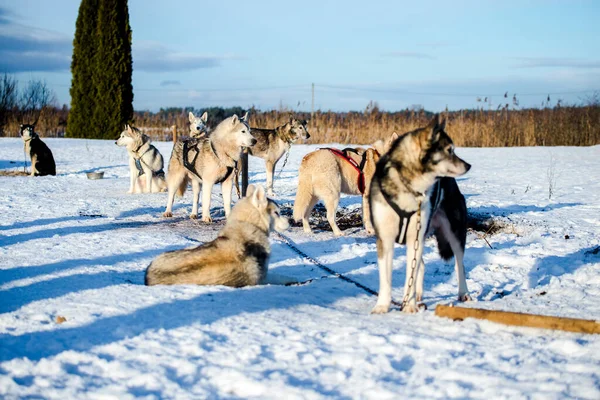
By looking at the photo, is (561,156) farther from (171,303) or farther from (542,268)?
(171,303)

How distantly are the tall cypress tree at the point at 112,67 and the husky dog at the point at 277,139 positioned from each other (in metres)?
14.7

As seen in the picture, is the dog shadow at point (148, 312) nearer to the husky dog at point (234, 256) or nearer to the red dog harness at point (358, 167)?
the husky dog at point (234, 256)

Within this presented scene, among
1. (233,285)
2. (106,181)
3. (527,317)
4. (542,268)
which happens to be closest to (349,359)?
(527,317)

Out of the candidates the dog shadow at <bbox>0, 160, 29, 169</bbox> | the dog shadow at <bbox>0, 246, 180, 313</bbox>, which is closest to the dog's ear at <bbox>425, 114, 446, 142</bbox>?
the dog shadow at <bbox>0, 246, 180, 313</bbox>

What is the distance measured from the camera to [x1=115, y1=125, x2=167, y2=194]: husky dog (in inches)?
499

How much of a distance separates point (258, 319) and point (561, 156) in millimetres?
18865

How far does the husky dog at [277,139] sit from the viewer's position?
1476 centimetres

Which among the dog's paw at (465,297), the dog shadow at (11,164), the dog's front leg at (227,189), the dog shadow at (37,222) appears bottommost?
the dog's paw at (465,297)

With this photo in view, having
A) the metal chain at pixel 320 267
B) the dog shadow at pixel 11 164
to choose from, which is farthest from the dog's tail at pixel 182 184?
the dog shadow at pixel 11 164

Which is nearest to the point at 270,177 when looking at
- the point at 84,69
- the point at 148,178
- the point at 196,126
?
the point at 196,126

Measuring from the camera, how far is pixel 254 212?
5.81 metres

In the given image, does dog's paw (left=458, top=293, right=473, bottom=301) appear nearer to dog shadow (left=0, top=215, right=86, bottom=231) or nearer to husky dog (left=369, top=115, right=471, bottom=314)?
husky dog (left=369, top=115, right=471, bottom=314)

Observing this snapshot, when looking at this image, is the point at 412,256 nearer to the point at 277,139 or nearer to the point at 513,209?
the point at 513,209

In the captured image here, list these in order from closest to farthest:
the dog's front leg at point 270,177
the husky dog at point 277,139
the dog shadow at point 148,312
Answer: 1. the dog shadow at point 148,312
2. the dog's front leg at point 270,177
3. the husky dog at point 277,139
